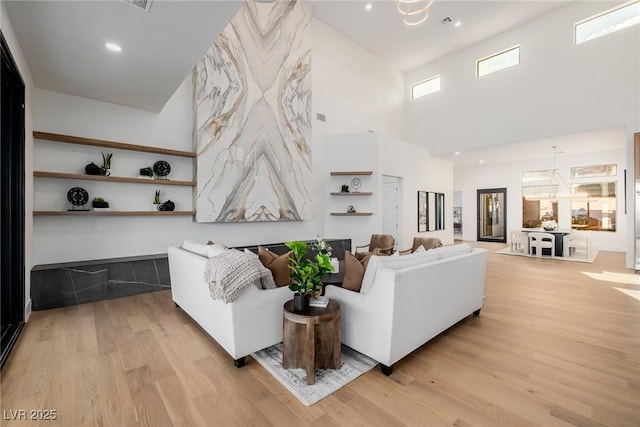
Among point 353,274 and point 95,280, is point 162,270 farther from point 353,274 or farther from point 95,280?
point 353,274

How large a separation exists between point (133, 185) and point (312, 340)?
409 cm

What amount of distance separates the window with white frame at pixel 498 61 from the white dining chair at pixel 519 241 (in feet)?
15.4

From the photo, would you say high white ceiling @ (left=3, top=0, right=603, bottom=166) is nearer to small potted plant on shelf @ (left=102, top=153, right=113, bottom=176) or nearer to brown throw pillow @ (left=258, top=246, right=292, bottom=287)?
small potted plant on shelf @ (left=102, top=153, right=113, bottom=176)

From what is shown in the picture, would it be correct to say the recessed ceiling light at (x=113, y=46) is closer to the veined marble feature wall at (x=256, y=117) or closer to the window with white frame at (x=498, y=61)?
the veined marble feature wall at (x=256, y=117)

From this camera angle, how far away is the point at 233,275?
7.14ft

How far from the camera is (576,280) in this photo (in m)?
5.03

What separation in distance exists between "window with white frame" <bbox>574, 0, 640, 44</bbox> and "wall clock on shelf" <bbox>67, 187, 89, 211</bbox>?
1021cm

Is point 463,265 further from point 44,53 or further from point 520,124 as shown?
point 520,124

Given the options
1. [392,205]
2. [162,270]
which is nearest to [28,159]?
[162,270]

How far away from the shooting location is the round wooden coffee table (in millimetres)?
2002

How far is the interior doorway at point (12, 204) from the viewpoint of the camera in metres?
2.87

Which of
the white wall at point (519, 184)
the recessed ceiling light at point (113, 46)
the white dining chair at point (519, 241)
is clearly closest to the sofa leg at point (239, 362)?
the recessed ceiling light at point (113, 46)

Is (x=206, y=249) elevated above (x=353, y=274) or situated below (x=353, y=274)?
above

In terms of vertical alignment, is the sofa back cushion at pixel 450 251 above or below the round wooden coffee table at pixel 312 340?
above
